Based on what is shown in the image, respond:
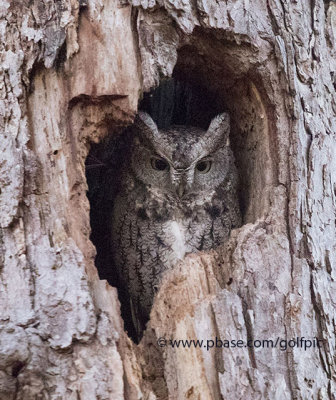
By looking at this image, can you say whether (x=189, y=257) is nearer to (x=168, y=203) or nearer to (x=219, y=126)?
(x=168, y=203)

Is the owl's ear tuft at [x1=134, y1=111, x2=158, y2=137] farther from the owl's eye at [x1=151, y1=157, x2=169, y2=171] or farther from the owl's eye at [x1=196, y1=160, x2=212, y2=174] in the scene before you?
the owl's eye at [x1=196, y1=160, x2=212, y2=174]

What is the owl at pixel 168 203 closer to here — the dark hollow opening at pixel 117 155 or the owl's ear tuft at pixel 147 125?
the owl's ear tuft at pixel 147 125

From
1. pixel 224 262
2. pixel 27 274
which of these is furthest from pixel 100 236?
pixel 27 274

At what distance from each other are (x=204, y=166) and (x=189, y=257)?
676 mm

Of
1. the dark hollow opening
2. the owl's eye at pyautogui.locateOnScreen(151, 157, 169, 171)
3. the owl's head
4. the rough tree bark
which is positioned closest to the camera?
the rough tree bark

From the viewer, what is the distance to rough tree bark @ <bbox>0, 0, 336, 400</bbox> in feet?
5.03

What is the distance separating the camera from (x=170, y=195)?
2.49 metres

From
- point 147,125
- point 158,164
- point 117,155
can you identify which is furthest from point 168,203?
point 117,155

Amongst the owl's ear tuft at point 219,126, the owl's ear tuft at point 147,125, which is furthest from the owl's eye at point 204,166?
the owl's ear tuft at point 147,125

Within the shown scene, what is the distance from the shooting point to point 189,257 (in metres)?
1.97

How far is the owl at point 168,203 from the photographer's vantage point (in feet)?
7.92

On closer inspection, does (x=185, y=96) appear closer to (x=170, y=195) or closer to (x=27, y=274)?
(x=170, y=195)

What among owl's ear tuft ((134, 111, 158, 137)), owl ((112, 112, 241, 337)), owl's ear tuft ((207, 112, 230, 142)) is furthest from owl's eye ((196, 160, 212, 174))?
owl's ear tuft ((134, 111, 158, 137))

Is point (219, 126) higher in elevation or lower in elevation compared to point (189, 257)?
higher
